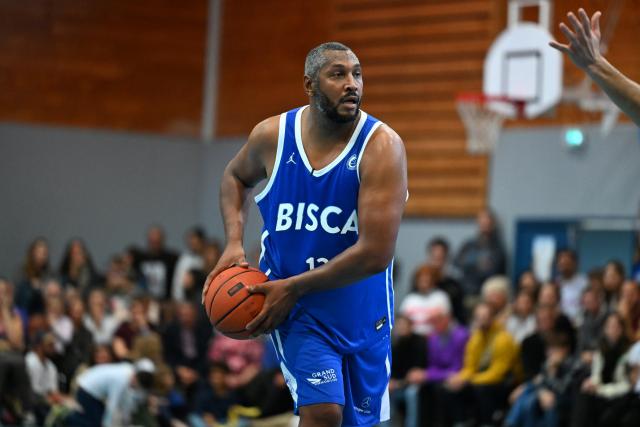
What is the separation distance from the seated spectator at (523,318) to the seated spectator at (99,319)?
16.6 ft

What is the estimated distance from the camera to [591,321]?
1249 cm

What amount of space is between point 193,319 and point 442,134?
4.79 metres

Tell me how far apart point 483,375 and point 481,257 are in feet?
8.90

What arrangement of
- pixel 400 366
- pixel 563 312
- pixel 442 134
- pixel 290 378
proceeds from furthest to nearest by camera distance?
pixel 442 134
pixel 400 366
pixel 563 312
pixel 290 378

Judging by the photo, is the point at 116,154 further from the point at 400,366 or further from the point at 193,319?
the point at 400,366

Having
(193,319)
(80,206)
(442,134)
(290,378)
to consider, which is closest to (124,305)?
(193,319)

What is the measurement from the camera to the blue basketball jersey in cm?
562

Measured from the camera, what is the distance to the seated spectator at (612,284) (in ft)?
42.0

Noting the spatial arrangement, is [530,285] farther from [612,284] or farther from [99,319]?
[99,319]

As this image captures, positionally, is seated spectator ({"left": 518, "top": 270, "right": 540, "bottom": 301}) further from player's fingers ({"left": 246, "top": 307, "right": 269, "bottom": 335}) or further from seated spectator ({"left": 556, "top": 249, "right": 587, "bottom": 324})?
player's fingers ({"left": 246, "top": 307, "right": 269, "bottom": 335})

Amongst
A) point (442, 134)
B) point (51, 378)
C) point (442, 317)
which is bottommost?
point (51, 378)

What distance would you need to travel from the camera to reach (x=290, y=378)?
5.77m

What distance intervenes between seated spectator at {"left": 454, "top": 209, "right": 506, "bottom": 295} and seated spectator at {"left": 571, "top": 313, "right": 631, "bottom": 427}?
11.0ft

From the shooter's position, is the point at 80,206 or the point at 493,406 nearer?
the point at 493,406
